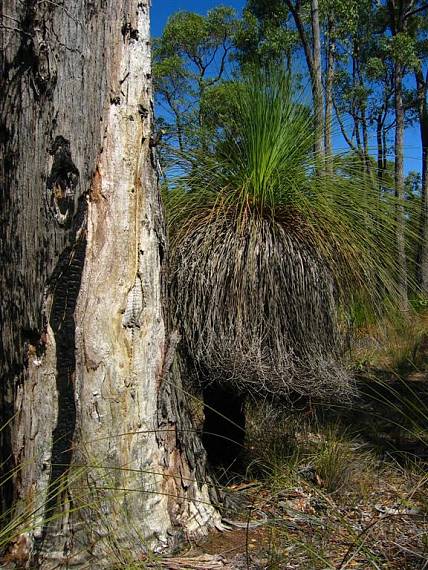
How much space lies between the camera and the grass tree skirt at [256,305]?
2643mm

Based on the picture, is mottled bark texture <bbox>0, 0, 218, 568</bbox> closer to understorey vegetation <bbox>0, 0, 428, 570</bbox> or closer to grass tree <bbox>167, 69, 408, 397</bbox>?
understorey vegetation <bbox>0, 0, 428, 570</bbox>

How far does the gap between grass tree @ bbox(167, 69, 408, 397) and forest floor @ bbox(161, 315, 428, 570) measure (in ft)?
1.38

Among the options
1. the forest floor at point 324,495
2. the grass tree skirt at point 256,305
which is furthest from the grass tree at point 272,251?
the forest floor at point 324,495

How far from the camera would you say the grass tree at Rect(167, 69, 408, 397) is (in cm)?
266

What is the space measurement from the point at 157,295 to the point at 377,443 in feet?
7.39

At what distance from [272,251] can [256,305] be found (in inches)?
9.9

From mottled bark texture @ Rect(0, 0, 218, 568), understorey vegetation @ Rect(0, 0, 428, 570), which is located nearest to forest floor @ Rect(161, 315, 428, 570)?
understorey vegetation @ Rect(0, 0, 428, 570)

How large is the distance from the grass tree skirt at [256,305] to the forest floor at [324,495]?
13.8 inches

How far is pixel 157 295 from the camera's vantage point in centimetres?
231

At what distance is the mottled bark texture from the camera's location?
204 centimetres

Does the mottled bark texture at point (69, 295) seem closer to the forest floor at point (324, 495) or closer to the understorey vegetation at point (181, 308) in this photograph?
the understorey vegetation at point (181, 308)

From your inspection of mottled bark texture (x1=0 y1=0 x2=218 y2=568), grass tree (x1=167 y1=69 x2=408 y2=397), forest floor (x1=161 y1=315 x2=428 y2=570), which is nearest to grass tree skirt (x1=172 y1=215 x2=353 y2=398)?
grass tree (x1=167 y1=69 x2=408 y2=397)

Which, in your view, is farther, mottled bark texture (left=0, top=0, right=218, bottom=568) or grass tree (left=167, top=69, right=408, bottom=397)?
grass tree (left=167, top=69, right=408, bottom=397)

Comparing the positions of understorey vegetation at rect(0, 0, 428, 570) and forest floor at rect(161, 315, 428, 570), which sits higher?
understorey vegetation at rect(0, 0, 428, 570)
